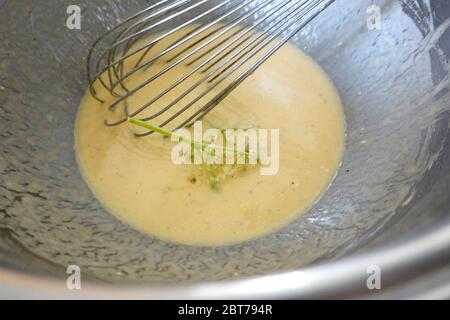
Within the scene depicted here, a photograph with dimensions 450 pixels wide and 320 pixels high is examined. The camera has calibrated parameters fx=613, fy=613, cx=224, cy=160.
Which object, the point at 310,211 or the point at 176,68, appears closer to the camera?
the point at 310,211

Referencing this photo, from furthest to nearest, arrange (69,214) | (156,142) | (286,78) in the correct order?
1. (286,78)
2. (156,142)
3. (69,214)

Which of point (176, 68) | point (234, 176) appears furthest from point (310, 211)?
point (176, 68)

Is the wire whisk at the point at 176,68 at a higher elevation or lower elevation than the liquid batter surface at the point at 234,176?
higher

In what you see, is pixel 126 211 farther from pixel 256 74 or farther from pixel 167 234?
pixel 256 74

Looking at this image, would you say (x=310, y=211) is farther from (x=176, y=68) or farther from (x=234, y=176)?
(x=176, y=68)
